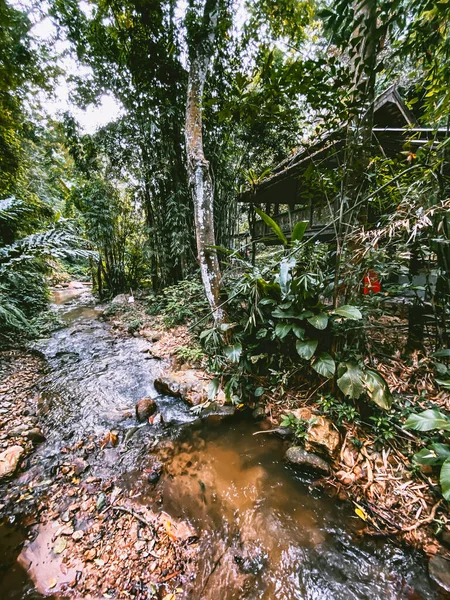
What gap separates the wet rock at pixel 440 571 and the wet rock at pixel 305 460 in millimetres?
727

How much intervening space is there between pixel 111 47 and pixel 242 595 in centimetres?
873

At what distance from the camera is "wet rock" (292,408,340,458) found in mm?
2057

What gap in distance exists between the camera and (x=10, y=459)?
6.62 feet

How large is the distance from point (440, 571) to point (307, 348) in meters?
1.53

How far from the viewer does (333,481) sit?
1985mm

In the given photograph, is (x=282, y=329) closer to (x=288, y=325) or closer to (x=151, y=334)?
(x=288, y=325)

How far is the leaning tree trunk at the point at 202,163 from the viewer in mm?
3264

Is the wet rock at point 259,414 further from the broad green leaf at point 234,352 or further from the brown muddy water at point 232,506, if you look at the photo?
the broad green leaf at point 234,352

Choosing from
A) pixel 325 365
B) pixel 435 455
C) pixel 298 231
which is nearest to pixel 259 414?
pixel 325 365

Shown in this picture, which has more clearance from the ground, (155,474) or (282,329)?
(282,329)

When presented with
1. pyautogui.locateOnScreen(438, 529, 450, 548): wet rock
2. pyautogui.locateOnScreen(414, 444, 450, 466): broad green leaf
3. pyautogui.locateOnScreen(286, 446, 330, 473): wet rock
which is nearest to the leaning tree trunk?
pyautogui.locateOnScreen(286, 446, 330, 473): wet rock

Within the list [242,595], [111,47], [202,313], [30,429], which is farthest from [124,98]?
[242,595]

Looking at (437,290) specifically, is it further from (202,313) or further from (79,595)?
(202,313)

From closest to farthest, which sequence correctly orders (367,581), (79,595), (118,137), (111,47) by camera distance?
(79,595) < (367,581) < (111,47) < (118,137)
